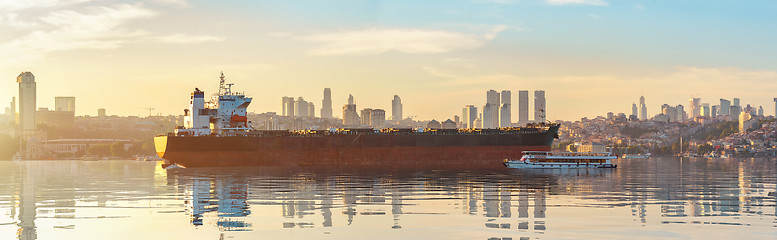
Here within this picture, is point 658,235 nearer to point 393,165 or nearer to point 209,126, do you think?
point 393,165

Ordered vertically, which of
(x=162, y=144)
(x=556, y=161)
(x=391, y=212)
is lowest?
(x=391, y=212)

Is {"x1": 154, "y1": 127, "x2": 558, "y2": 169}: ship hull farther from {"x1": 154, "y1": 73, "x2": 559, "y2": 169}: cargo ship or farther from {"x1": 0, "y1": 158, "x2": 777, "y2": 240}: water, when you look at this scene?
{"x1": 0, "y1": 158, "x2": 777, "y2": 240}: water

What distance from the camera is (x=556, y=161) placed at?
90.5 m

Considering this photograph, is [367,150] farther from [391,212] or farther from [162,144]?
[391,212]

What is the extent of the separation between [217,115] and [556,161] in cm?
4049

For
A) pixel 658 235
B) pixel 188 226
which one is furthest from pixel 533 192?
pixel 188 226

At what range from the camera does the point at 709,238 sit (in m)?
27.2

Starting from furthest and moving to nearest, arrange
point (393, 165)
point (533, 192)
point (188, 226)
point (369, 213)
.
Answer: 1. point (393, 165)
2. point (533, 192)
3. point (369, 213)
4. point (188, 226)

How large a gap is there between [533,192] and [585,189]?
5428 millimetres

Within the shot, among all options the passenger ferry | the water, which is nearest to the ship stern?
the passenger ferry

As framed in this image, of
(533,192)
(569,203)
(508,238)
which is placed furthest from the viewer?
(533,192)

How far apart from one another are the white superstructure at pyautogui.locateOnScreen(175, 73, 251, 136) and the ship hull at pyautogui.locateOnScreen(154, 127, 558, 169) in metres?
4.23

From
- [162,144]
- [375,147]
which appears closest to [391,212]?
[375,147]

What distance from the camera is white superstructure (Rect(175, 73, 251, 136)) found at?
97.9m
